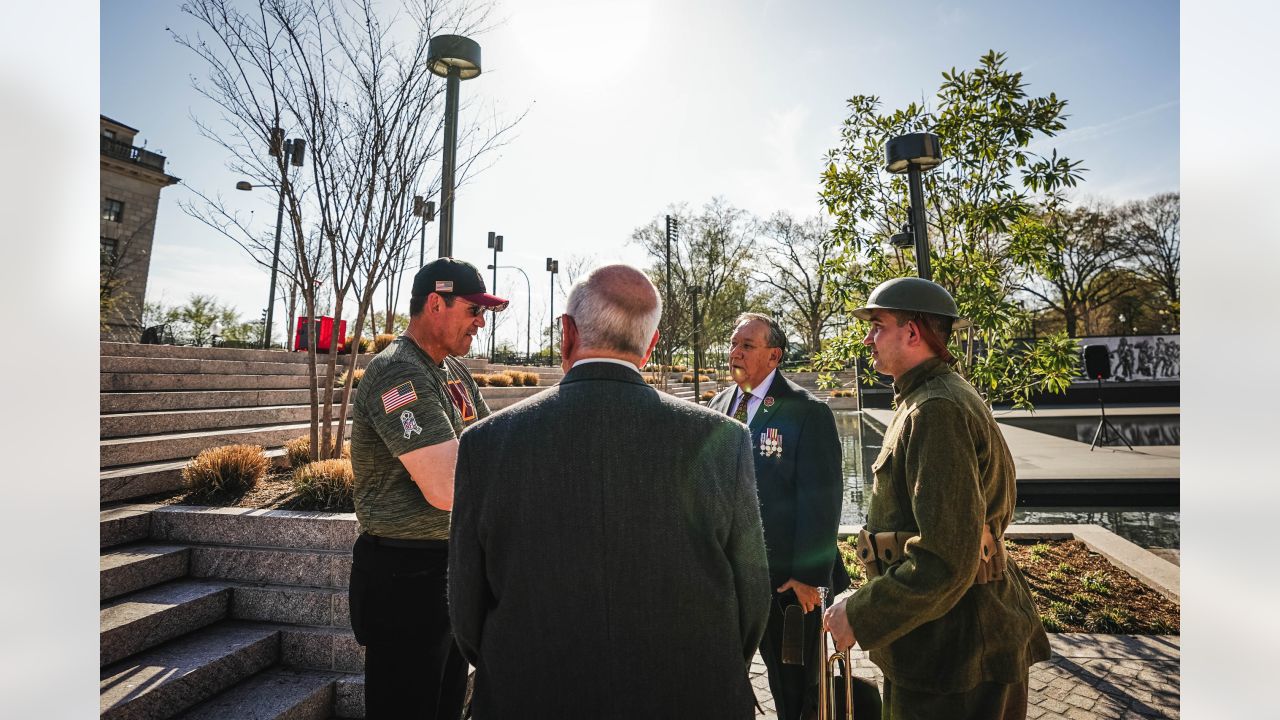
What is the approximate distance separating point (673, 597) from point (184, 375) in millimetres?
9420

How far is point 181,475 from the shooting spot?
5055 mm

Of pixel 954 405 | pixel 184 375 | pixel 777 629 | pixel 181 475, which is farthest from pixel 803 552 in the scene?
pixel 184 375

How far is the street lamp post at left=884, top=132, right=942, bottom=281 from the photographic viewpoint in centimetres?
507

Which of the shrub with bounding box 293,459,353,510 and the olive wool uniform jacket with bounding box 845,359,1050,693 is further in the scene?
the shrub with bounding box 293,459,353,510

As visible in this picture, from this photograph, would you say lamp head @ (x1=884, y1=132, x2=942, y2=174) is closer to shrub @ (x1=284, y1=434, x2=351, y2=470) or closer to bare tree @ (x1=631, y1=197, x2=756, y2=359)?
shrub @ (x1=284, y1=434, x2=351, y2=470)

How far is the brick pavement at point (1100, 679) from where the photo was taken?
10.6ft

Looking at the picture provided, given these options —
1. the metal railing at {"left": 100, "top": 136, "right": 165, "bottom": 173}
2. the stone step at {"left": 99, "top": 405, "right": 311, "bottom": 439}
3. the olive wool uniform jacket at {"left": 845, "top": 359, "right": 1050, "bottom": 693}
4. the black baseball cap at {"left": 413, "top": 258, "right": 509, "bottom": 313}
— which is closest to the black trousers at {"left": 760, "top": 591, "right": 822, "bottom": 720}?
the olive wool uniform jacket at {"left": 845, "top": 359, "right": 1050, "bottom": 693}

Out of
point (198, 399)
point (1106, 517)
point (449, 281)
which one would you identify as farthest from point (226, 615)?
point (1106, 517)

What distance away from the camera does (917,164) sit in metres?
5.20

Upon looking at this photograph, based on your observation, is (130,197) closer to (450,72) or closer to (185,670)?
(450,72)

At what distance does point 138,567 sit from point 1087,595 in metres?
7.11

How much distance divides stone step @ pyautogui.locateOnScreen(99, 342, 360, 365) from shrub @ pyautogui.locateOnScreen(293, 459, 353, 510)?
5.53 m
